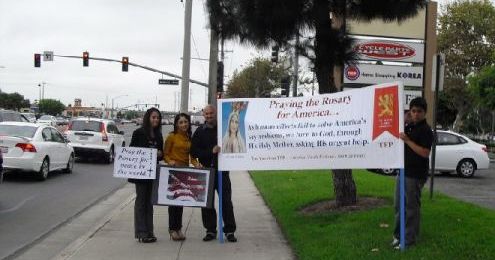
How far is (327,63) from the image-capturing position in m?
9.27

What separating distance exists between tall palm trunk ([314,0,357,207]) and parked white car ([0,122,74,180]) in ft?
28.0

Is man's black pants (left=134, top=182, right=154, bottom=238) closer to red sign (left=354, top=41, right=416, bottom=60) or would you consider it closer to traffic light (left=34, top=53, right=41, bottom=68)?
red sign (left=354, top=41, right=416, bottom=60)

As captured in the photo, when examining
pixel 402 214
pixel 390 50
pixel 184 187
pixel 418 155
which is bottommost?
pixel 402 214

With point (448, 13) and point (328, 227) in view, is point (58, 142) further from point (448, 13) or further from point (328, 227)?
point (448, 13)

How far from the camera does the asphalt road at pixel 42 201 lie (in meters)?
8.92

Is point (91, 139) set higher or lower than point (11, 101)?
lower

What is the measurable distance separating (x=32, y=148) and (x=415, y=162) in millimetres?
11063

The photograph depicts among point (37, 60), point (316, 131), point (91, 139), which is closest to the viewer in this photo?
point (316, 131)

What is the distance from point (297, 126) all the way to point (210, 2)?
8.77 ft

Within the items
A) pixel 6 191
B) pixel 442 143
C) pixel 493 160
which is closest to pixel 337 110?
pixel 6 191

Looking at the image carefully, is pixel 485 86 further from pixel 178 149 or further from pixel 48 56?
pixel 178 149

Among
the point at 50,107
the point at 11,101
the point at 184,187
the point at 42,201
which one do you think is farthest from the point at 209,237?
the point at 50,107

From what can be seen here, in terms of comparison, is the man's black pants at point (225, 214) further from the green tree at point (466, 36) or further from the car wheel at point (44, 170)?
the green tree at point (466, 36)

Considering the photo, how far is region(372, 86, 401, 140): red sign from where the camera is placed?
7125 mm
